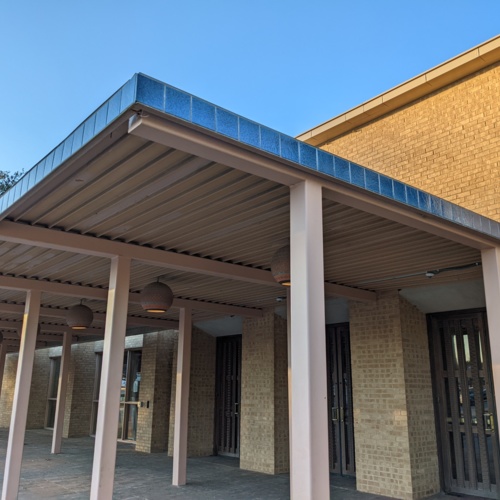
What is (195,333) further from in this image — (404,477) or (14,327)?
(404,477)

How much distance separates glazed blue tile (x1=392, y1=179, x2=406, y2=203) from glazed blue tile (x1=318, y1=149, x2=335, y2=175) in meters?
0.68

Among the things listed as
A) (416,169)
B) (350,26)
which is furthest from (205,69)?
(416,169)

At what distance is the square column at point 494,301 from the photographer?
5.06 meters

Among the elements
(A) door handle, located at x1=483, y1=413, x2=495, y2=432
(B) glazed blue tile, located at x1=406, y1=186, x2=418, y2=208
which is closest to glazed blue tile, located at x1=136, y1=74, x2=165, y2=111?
(B) glazed blue tile, located at x1=406, y1=186, x2=418, y2=208

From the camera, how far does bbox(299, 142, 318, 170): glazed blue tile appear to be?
3375 millimetres

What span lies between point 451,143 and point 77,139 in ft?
20.5

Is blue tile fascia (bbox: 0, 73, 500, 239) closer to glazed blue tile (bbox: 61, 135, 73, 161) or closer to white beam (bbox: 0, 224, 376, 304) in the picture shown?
glazed blue tile (bbox: 61, 135, 73, 161)

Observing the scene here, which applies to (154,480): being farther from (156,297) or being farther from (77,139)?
(77,139)

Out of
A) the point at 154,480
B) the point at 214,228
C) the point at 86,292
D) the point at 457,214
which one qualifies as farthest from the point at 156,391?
the point at 457,214

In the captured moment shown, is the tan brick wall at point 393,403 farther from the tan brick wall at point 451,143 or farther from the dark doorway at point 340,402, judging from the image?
the tan brick wall at point 451,143

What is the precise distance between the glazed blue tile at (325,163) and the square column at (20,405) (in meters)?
5.39

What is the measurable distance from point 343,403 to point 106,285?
475cm

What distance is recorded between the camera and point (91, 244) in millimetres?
5219

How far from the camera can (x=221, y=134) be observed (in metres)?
2.94
